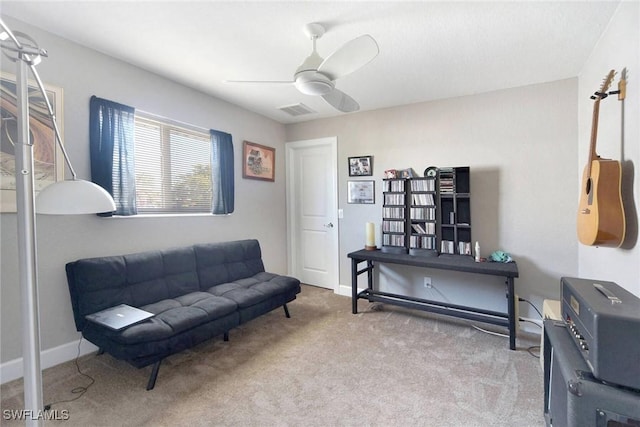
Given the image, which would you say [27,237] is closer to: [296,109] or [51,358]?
[51,358]

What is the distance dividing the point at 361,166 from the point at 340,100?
1.64m

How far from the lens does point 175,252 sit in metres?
2.71

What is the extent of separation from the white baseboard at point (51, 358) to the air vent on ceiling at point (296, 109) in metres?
3.08

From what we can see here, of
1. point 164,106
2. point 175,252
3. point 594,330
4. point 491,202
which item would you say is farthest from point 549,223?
point 164,106

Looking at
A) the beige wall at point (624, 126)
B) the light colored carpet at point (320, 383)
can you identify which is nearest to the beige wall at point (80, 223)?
the light colored carpet at point (320, 383)

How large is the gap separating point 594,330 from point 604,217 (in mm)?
1036

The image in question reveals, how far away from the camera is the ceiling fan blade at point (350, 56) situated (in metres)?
1.54

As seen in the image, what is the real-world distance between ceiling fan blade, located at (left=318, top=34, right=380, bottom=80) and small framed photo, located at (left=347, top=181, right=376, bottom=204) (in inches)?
81.2

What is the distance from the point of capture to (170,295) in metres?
2.54

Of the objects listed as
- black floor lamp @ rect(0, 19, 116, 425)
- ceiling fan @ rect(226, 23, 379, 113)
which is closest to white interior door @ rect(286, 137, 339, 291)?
ceiling fan @ rect(226, 23, 379, 113)

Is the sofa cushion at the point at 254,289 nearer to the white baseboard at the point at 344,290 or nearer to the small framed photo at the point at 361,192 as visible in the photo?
the white baseboard at the point at 344,290

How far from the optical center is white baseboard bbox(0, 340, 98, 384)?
6.28ft

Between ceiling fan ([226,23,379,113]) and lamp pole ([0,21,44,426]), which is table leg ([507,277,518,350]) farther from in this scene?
lamp pole ([0,21,44,426])

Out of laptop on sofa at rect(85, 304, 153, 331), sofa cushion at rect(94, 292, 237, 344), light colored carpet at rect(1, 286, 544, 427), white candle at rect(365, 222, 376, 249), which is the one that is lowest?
light colored carpet at rect(1, 286, 544, 427)
